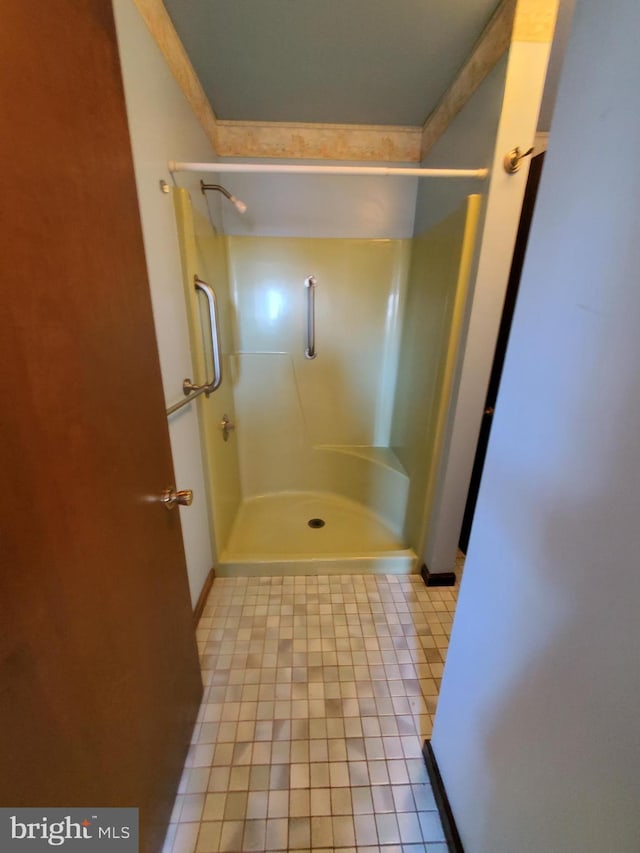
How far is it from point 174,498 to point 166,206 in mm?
1097

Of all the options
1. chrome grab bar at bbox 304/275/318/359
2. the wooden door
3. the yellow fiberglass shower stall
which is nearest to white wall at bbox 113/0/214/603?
the yellow fiberglass shower stall

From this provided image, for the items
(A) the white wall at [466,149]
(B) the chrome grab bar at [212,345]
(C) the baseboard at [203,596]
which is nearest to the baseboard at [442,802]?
(C) the baseboard at [203,596]

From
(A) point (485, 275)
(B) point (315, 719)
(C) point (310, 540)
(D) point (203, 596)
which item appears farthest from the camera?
(C) point (310, 540)

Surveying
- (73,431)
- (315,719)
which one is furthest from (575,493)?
(315,719)

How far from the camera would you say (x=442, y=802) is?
979 millimetres

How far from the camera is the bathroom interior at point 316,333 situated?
1.34 metres

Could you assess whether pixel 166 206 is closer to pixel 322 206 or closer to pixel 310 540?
pixel 322 206

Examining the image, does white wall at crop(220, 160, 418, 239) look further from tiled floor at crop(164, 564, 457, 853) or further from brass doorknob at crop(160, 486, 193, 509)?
tiled floor at crop(164, 564, 457, 853)

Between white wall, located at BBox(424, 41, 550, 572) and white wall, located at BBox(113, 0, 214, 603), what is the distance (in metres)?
1.20

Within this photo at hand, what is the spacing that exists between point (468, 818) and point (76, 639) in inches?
41.9

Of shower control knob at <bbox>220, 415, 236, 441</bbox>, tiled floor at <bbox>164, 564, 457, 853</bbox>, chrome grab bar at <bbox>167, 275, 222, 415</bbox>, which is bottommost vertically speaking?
tiled floor at <bbox>164, 564, 457, 853</bbox>

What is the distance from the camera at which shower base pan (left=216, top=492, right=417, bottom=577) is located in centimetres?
189

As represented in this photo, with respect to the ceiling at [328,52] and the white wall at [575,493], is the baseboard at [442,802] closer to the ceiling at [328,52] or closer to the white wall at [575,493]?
the white wall at [575,493]

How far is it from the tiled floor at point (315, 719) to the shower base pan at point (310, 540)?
92 millimetres
